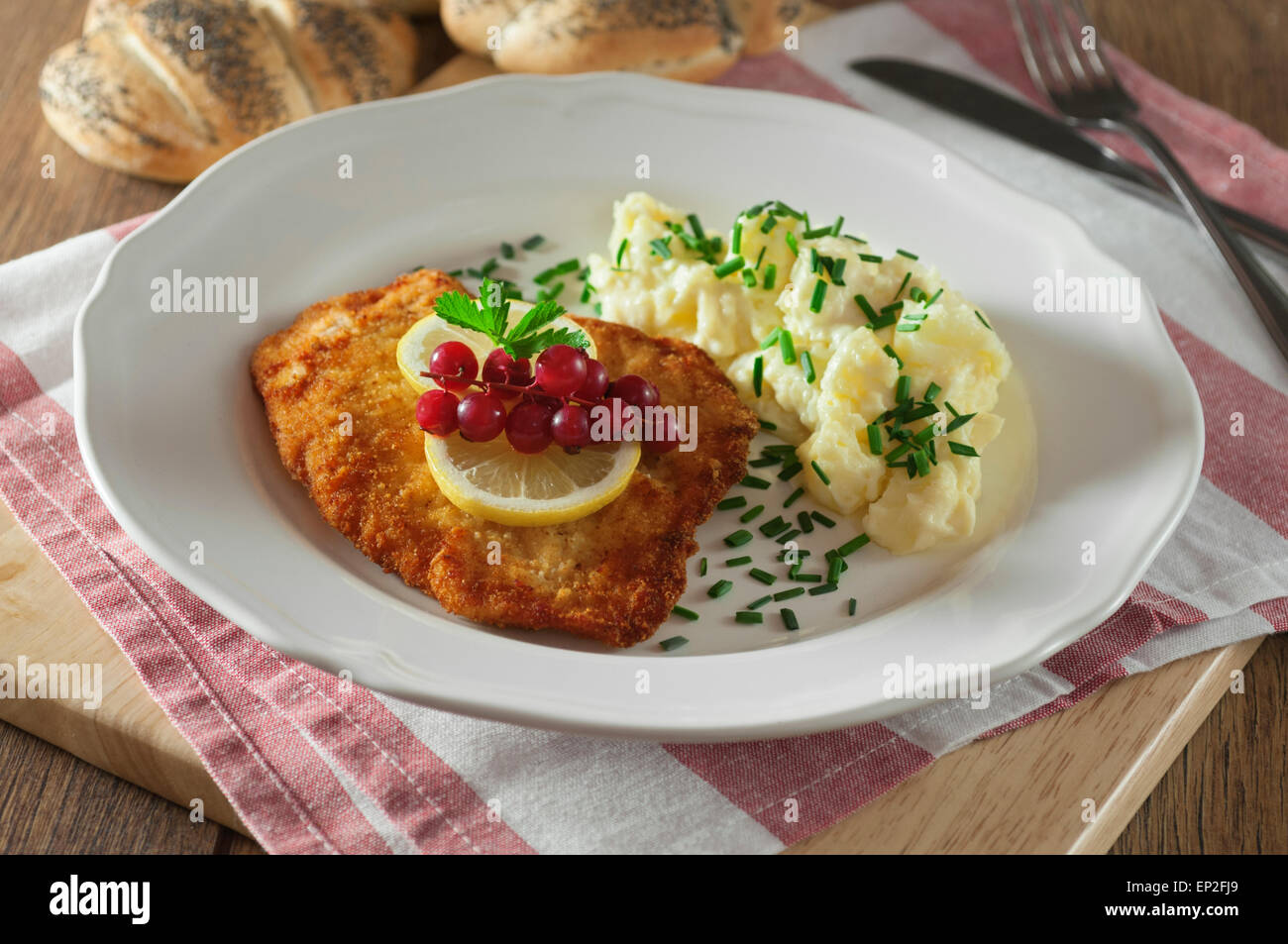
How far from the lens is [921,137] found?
4.12 metres

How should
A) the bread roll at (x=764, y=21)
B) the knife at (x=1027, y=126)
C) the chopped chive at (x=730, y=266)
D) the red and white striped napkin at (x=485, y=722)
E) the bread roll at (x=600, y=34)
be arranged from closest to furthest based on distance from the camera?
the red and white striped napkin at (x=485, y=722) < the chopped chive at (x=730, y=266) < the knife at (x=1027, y=126) < the bread roll at (x=600, y=34) < the bread roll at (x=764, y=21)

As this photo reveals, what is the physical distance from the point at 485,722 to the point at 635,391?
3.15ft

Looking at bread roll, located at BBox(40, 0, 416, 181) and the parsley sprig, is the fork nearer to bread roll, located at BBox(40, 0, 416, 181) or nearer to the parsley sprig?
the parsley sprig

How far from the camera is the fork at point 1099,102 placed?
3.90 meters

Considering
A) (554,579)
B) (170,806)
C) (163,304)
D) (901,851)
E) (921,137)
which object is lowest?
(170,806)

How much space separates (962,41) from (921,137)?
4.38 feet

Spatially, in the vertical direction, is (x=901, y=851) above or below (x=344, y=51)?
below

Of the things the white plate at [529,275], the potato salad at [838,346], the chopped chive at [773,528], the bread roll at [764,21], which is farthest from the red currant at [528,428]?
the bread roll at [764,21]

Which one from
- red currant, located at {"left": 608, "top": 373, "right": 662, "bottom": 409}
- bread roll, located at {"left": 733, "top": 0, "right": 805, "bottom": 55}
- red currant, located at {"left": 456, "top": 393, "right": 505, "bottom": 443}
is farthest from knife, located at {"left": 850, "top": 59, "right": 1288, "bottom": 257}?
red currant, located at {"left": 456, "top": 393, "right": 505, "bottom": 443}

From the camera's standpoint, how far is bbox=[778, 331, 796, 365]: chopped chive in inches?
127

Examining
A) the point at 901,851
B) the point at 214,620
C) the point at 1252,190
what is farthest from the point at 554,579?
the point at 1252,190

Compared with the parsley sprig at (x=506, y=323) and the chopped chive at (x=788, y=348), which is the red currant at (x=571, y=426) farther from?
the chopped chive at (x=788, y=348)

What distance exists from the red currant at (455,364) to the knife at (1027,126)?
9.00ft

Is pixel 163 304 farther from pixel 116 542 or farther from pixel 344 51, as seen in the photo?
pixel 344 51
